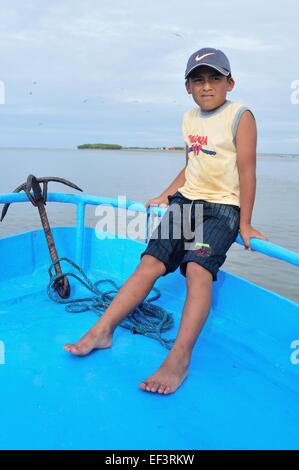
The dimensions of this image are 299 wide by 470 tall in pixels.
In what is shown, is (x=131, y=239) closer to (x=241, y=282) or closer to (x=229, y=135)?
(x=241, y=282)

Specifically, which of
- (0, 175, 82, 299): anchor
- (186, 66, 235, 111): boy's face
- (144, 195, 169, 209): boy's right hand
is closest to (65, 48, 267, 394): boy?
(186, 66, 235, 111): boy's face

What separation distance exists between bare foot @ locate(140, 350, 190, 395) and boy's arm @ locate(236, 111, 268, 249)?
0.61 m

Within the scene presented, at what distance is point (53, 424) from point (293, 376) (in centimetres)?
103

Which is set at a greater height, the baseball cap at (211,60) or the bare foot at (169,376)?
the baseball cap at (211,60)

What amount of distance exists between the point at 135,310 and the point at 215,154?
936 mm

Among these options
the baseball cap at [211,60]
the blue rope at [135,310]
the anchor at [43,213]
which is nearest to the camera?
the baseball cap at [211,60]

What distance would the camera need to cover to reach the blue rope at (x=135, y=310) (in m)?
2.17

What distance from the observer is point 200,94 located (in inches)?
83.4

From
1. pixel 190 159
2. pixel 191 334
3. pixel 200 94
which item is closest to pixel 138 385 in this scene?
pixel 191 334

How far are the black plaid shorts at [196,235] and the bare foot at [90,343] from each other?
42cm

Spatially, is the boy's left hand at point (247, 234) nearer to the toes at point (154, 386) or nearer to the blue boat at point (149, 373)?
the blue boat at point (149, 373)

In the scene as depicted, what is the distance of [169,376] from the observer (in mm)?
1704

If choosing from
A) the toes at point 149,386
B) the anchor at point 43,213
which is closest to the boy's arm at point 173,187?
the anchor at point 43,213

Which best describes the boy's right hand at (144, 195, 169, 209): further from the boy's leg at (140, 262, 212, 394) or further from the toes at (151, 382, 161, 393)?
the toes at (151, 382, 161, 393)
